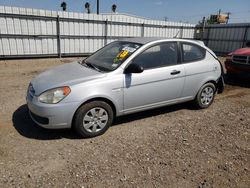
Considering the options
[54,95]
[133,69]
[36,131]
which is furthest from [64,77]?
[133,69]

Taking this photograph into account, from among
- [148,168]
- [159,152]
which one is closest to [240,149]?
[159,152]

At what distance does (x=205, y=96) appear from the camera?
4.80 metres

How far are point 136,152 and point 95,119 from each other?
0.84m

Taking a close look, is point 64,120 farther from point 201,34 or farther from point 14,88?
point 201,34

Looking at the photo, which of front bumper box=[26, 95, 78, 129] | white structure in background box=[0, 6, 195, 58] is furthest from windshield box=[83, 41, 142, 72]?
white structure in background box=[0, 6, 195, 58]

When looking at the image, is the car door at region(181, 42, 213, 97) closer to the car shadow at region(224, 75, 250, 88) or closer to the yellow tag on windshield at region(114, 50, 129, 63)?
the yellow tag on windshield at region(114, 50, 129, 63)

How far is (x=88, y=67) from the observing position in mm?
3936

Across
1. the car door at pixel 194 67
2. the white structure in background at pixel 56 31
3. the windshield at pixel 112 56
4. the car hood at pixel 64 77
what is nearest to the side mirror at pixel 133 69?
the windshield at pixel 112 56

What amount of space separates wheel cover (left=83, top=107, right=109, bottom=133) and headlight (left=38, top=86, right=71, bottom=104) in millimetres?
466

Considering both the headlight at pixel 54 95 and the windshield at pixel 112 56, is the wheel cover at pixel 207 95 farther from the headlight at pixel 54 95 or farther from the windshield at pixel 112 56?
the headlight at pixel 54 95

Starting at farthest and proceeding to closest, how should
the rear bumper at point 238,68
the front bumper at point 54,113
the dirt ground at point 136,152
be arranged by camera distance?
the rear bumper at point 238,68
the front bumper at point 54,113
the dirt ground at point 136,152

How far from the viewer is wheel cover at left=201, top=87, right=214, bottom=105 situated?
187 inches

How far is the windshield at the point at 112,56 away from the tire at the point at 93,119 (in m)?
0.66

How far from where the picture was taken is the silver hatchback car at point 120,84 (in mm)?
3219
